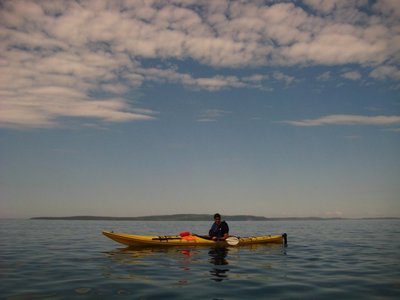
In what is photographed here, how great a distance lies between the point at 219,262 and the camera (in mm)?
15320

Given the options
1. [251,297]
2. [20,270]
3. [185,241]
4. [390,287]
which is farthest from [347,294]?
[185,241]

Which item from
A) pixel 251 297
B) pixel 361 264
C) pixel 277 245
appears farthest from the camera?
pixel 277 245

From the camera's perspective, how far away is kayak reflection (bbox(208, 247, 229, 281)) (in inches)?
469

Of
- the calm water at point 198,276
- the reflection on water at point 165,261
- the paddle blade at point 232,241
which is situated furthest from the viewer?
the paddle blade at point 232,241

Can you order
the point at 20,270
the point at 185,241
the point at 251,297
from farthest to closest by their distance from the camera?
1. the point at 185,241
2. the point at 20,270
3. the point at 251,297

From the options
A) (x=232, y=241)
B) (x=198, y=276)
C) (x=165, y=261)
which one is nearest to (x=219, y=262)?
(x=165, y=261)

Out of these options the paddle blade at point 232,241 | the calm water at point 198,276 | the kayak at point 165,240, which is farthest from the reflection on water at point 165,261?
the paddle blade at point 232,241

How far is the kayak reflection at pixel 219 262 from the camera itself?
1191 cm

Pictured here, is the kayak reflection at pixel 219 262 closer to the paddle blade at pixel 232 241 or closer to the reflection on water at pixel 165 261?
the reflection on water at pixel 165 261

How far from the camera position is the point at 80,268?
13.6 meters

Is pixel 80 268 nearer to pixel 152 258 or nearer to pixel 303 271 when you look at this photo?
pixel 152 258

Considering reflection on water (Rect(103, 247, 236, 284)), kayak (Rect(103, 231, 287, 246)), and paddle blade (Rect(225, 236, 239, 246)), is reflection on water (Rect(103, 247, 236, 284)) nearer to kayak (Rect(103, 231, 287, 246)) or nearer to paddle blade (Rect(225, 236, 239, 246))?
kayak (Rect(103, 231, 287, 246))

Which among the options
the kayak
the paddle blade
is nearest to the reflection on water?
the kayak

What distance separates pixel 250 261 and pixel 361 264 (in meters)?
4.61
